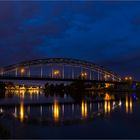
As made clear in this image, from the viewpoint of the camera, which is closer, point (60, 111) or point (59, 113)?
point (59, 113)

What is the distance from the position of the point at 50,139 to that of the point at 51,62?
6739 cm

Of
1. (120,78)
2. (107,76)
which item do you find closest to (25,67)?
(107,76)

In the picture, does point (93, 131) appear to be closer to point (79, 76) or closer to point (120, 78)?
point (79, 76)

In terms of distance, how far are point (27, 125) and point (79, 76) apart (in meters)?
71.3

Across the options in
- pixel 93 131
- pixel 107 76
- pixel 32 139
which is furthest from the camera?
pixel 107 76

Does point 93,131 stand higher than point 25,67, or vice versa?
point 25,67

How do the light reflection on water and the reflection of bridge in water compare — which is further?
the light reflection on water

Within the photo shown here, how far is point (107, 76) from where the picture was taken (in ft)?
325

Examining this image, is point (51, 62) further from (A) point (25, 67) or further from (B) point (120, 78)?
(B) point (120, 78)

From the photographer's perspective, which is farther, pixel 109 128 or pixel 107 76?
pixel 107 76

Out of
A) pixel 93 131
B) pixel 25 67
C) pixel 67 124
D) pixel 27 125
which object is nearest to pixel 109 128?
pixel 93 131

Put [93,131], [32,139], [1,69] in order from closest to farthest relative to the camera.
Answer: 1. [32,139]
2. [93,131]
3. [1,69]

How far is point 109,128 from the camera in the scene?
2131 cm

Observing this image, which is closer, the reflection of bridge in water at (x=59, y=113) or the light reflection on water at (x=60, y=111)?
the reflection of bridge in water at (x=59, y=113)
